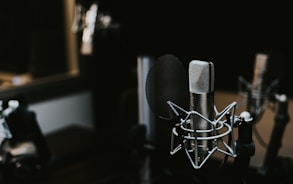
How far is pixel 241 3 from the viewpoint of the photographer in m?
2.16

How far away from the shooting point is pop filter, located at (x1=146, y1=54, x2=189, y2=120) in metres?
1.02

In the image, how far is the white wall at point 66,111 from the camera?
2.39 m

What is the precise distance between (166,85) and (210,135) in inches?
7.6

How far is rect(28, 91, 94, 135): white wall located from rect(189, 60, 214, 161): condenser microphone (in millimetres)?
1512

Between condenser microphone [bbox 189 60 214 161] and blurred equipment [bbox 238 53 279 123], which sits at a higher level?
condenser microphone [bbox 189 60 214 161]

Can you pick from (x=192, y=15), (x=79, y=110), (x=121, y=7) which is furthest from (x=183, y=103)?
(x=79, y=110)

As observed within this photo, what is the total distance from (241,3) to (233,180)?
133cm

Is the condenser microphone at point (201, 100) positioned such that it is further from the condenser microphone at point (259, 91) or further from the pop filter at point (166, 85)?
the condenser microphone at point (259, 91)

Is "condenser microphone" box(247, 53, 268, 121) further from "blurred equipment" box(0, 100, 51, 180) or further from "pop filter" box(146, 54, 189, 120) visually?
"blurred equipment" box(0, 100, 51, 180)

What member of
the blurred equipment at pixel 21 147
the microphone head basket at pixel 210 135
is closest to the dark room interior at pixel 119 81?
the blurred equipment at pixel 21 147

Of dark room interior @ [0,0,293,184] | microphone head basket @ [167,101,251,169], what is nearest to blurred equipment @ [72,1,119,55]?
dark room interior @ [0,0,293,184]

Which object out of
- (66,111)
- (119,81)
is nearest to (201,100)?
(119,81)

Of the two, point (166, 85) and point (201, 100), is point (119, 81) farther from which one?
point (201, 100)

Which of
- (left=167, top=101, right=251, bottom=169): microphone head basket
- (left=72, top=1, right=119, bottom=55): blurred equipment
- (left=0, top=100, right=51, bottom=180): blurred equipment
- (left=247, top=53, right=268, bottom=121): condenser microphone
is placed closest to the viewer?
(left=167, top=101, right=251, bottom=169): microphone head basket
